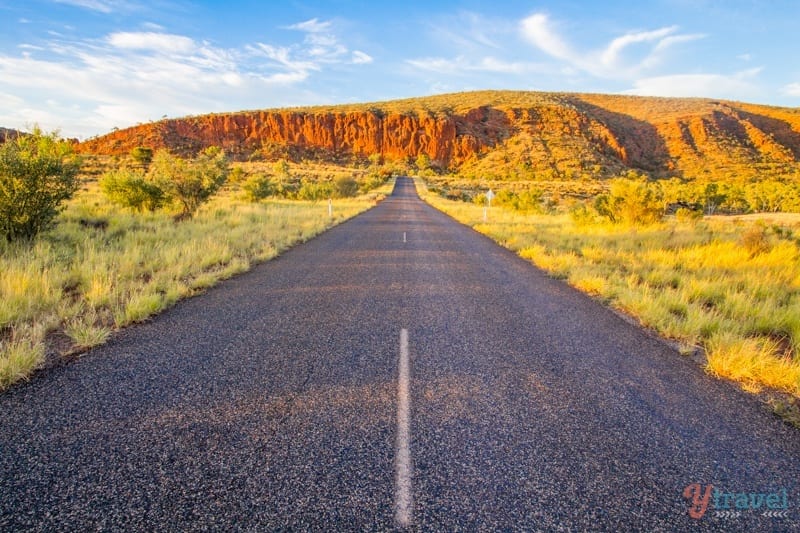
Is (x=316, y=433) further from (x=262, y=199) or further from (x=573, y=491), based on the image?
(x=262, y=199)

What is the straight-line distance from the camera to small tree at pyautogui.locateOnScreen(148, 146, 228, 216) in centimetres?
1667

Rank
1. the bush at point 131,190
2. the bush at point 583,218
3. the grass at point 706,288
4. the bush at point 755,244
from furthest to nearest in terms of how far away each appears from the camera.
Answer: the bush at point 583,218
the bush at point 131,190
the bush at point 755,244
the grass at point 706,288

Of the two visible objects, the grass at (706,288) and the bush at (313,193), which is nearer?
the grass at (706,288)

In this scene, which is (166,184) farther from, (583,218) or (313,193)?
(313,193)

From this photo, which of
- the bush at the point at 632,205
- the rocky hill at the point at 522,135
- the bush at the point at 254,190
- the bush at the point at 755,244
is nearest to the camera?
the bush at the point at 755,244

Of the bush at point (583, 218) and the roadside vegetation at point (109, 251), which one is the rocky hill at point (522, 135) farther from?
the roadside vegetation at point (109, 251)

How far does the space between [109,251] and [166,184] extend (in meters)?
9.92

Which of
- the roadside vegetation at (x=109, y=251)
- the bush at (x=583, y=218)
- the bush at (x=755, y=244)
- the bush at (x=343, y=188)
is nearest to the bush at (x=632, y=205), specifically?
the bush at (x=583, y=218)

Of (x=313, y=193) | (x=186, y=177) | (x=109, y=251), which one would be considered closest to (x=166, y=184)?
(x=186, y=177)

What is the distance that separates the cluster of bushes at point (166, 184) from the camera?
16.3 meters

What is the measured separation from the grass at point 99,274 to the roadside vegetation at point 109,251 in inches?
0.7

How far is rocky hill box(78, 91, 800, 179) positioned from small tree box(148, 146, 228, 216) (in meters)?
64.7

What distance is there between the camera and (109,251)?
8.41 metres

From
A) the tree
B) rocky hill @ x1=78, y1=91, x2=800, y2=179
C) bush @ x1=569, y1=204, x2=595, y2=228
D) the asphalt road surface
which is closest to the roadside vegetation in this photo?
the asphalt road surface
